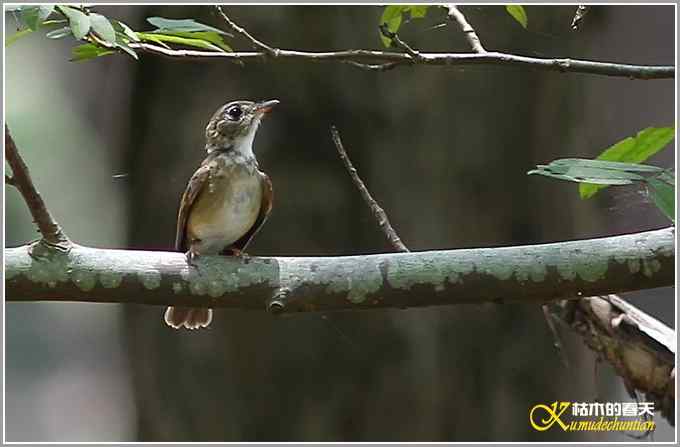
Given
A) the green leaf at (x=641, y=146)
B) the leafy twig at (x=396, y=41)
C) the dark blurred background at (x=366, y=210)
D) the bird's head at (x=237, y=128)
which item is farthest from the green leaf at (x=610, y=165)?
the dark blurred background at (x=366, y=210)

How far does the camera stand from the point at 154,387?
4055 mm

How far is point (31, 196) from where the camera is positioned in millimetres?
2010

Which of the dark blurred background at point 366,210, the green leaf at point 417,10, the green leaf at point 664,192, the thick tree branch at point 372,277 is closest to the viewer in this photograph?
the green leaf at point 664,192

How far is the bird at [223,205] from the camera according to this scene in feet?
9.93

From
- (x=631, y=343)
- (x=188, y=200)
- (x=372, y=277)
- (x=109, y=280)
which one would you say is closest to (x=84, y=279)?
(x=109, y=280)

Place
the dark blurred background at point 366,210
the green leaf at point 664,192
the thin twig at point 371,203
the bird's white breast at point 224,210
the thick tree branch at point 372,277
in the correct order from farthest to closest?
the dark blurred background at point 366,210, the bird's white breast at point 224,210, the thin twig at point 371,203, the thick tree branch at point 372,277, the green leaf at point 664,192

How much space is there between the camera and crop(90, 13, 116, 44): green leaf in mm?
1768

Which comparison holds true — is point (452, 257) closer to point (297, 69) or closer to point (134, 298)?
point (134, 298)

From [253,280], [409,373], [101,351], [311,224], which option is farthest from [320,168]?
[101,351]

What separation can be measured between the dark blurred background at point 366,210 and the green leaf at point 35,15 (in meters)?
1.93

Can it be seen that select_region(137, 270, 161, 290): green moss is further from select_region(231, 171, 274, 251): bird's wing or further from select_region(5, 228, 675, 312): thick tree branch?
select_region(231, 171, 274, 251): bird's wing

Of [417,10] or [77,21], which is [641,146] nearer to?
[417,10]

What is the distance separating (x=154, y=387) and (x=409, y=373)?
109cm

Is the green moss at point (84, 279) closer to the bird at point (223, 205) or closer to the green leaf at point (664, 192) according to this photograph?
the bird at point (223, 205)
